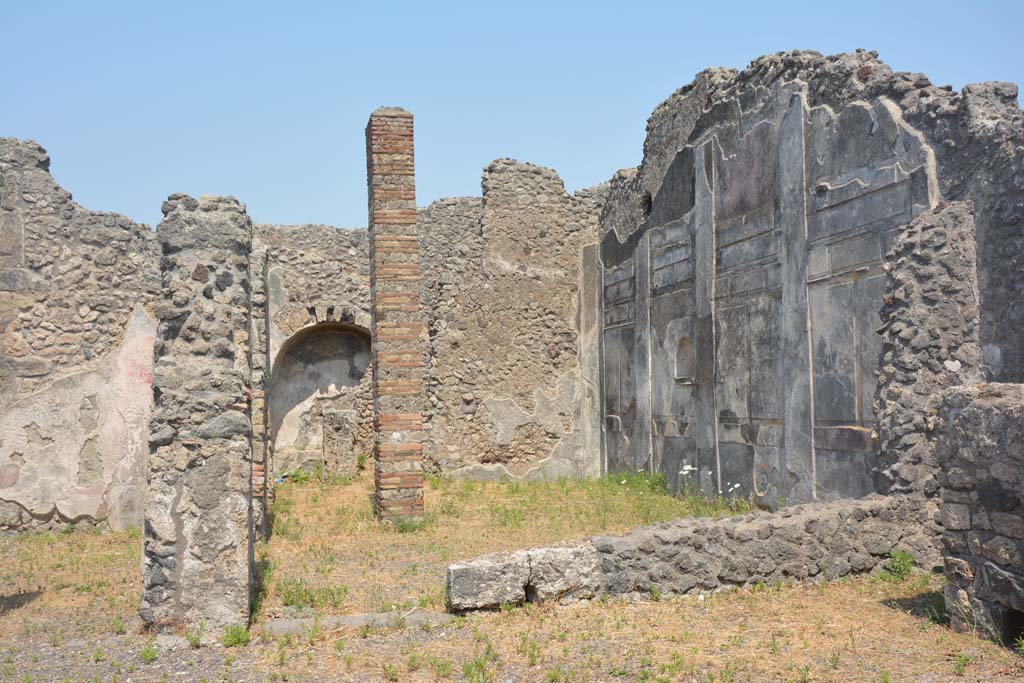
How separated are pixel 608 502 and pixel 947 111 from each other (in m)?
5.48

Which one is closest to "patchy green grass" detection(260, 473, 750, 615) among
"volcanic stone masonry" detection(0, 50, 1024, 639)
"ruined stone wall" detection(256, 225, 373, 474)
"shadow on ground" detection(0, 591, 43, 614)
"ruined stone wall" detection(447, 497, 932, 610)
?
"volcanic stone masonry" detection(0, 50, 1024, 639)

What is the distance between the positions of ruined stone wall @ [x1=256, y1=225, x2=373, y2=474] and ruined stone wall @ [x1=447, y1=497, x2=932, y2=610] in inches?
313

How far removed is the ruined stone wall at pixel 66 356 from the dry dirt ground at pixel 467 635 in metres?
1.54

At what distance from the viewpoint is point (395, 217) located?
9344 millimetres

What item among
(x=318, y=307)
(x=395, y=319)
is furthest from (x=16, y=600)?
(x=318, y=307)

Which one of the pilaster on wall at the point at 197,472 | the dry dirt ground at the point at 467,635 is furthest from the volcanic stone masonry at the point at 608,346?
the dry dirt ground at the point at 467,635

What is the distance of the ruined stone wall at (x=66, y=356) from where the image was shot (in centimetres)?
892

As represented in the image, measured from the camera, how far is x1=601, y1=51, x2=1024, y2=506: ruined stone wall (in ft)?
20.8

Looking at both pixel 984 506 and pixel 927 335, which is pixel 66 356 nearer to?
pixel 927 335

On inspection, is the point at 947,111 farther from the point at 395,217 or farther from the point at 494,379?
the point at 494,379

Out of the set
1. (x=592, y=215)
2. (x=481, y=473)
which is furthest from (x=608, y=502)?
(x=592, y=215)

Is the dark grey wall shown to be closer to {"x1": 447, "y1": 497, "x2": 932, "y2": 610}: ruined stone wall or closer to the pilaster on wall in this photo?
{"x1": 447, "y1": 497, "x2": 932, "y2": 610}: ruined stone wall

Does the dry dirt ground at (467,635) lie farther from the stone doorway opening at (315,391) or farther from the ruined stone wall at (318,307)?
the stone doorway opening at (315,391)

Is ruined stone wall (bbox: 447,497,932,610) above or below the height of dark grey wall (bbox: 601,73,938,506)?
below
